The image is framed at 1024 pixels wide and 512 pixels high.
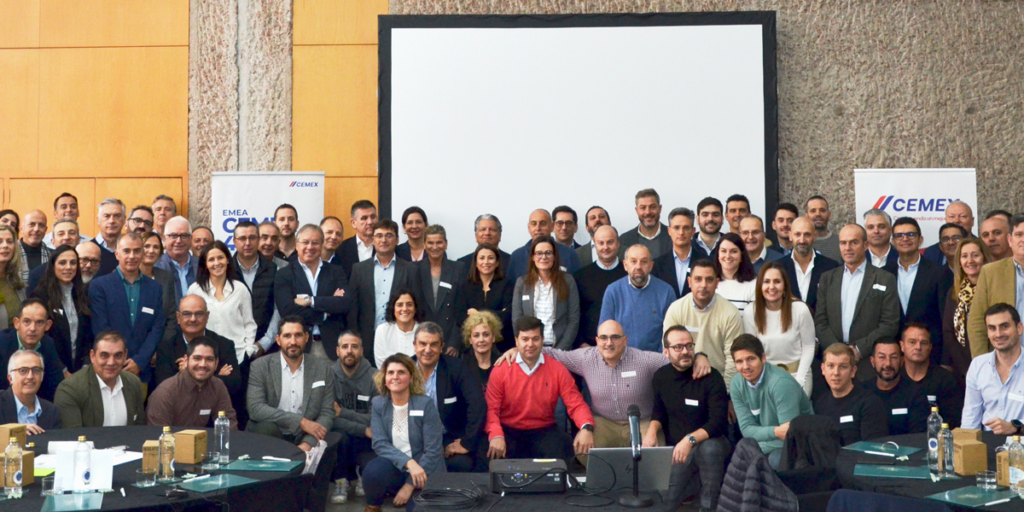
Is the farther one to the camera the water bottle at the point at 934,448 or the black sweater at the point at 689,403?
the black sweater at the point at 689,403

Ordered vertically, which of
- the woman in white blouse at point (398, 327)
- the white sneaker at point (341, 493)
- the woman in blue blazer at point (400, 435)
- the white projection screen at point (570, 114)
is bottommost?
the white sneaker at point (341, 493)

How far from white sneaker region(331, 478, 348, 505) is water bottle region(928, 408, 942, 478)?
3.12 metres

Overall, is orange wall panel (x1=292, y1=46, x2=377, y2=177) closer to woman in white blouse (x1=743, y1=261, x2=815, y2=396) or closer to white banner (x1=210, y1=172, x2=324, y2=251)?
white banner (x1=210, y1=172, x2=324, y2=251)

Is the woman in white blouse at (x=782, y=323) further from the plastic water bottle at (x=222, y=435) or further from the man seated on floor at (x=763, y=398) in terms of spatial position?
the plastic water bottle at (x=222, y=435)

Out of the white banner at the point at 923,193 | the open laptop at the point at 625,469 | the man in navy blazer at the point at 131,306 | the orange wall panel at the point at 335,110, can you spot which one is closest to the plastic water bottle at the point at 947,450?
the open laptop at the point at 625,469

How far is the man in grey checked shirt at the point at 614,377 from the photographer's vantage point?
16.7 feet

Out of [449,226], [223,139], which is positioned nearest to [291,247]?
[449,226]

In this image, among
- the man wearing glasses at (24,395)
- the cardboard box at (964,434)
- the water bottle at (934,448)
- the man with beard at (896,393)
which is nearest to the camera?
the water bottle at (934,448)

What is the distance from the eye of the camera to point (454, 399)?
5.22 m

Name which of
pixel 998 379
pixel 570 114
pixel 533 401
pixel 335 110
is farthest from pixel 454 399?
pixel 335 110

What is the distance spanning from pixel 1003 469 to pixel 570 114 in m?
4.94

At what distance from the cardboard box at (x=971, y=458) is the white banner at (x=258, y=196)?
5180mm

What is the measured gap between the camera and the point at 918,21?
25.3 feet

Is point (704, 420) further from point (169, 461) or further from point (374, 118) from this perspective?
point (374, 118)
